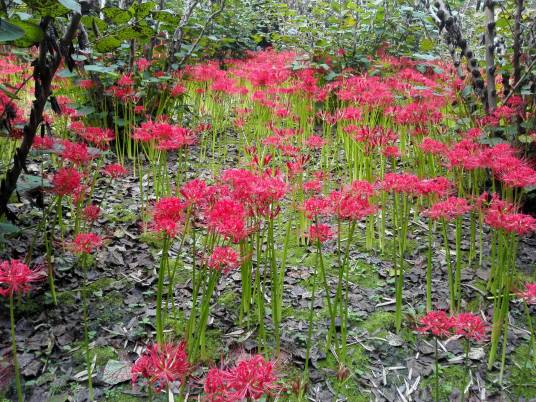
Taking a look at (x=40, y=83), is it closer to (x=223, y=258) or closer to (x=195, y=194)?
(x=195, y=194)

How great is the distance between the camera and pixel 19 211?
3.13m

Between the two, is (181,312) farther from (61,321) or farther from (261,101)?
(261,101)

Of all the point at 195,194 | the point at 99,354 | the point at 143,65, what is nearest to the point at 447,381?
the point at 195,194

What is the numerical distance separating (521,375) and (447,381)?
0.34m

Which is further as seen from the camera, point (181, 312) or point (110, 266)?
point (110, 266)

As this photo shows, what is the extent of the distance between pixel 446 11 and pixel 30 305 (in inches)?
144

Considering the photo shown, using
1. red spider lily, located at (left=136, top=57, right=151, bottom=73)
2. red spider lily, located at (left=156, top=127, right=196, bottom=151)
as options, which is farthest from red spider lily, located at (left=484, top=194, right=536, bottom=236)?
red spider lily, located at (left=136, top=57, right=151, bottom=73)

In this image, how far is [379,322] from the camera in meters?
2.59

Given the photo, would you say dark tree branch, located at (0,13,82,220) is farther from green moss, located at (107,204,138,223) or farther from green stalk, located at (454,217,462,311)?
green stalk, located at (454,217,462,311)

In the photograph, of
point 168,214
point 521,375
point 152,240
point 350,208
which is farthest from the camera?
point 152,240

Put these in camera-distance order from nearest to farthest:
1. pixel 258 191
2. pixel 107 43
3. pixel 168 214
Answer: pixel 168 214 → pixel 258 191 → pixel 107 43

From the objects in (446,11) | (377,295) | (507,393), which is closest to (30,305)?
(377,295)

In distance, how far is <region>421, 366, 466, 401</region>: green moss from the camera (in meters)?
2.17

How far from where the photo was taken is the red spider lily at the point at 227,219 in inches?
69.7
